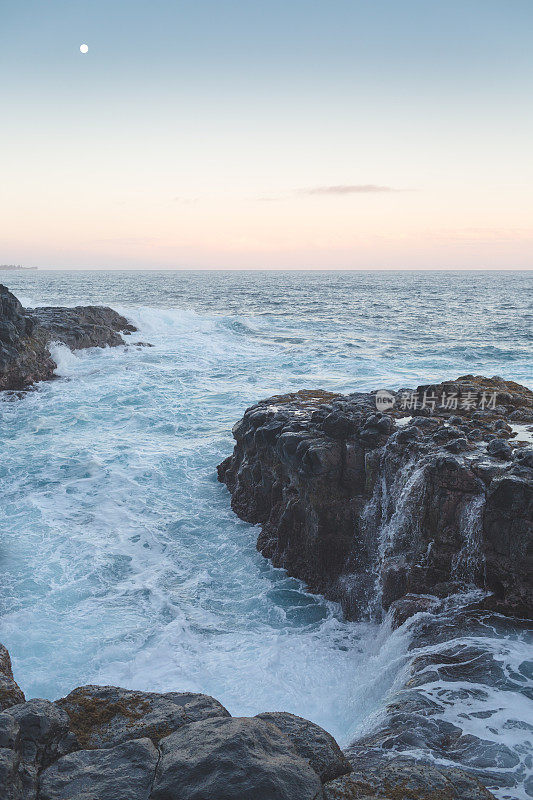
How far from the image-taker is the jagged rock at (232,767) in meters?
3.49

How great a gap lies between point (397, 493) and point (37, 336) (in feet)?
70.3

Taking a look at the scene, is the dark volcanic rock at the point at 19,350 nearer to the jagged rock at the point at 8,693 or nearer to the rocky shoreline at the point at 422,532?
the rocky shoreline at the point at 422,532

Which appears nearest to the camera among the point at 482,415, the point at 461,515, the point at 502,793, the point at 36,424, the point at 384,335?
the point at 502,793

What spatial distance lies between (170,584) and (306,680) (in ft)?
11.8

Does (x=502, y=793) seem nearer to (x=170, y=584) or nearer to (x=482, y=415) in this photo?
(x=170, y=584)

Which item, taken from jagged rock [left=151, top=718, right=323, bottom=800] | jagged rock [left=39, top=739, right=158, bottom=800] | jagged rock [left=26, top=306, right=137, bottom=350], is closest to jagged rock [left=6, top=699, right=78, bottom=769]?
jagged rock [left=39, top=739, right=158, bottom=800]

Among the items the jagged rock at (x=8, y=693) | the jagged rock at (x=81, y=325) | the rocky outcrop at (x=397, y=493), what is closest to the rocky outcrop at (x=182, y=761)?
the jagged rock at (x=8, y=693)

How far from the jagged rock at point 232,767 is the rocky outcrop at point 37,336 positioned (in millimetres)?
21213

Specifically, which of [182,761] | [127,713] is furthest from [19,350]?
[182,761]

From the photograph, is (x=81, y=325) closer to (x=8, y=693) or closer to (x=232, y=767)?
(x=8, y=693)

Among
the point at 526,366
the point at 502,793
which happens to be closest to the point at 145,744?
the point at 502,793

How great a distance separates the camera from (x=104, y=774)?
147 inches

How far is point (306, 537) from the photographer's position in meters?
10.8
